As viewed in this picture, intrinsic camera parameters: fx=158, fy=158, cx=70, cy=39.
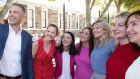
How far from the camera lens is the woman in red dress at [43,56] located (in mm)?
3683

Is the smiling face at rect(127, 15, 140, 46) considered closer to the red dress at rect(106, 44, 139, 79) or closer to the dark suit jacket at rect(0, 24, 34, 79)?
the red dress at rect(106, 44, 139, 79)

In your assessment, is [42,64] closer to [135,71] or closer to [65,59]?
[65,59]

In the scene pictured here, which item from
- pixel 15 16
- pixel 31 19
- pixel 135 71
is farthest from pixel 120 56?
pixel 31 19

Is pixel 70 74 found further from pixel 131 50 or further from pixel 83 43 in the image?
pixel 131 50

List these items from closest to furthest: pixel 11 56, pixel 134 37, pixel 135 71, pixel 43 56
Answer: pixel 135 71 → pixel 134 37 → pixel 11 56 → pixel 43 56

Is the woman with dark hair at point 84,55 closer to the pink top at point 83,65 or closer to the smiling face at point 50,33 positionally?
the pink top at point 83,65

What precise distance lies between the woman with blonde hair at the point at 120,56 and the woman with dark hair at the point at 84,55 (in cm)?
105

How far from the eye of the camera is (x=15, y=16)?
292cm

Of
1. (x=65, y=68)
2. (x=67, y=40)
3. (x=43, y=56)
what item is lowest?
(x=65, y=68)

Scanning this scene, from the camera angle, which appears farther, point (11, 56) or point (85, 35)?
point (85, 35)

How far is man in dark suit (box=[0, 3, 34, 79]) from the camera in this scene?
2868mm

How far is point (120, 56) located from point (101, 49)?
836mm

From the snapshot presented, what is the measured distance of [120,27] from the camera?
2725mm

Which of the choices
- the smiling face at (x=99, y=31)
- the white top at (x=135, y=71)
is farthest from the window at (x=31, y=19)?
the white top at (x=135, y=71)
